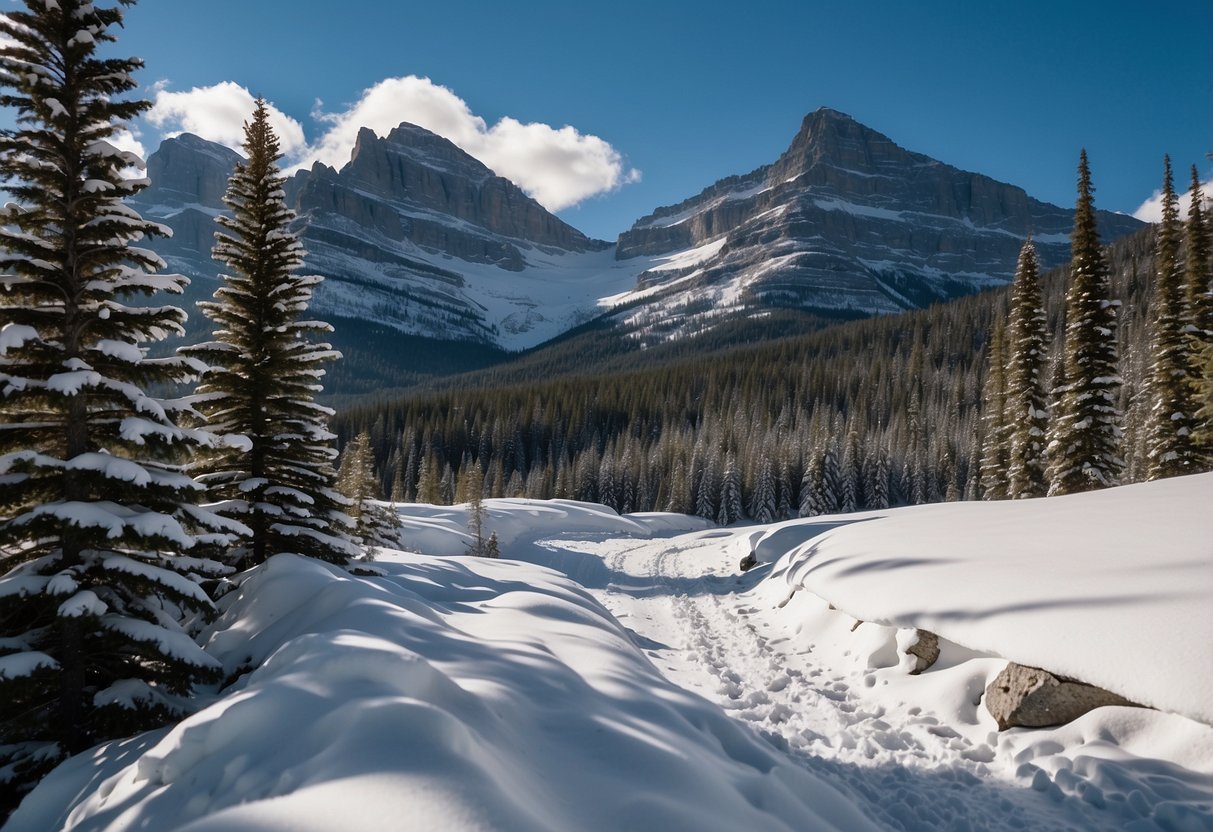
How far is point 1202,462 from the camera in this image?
22.0m

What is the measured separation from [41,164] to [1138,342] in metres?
113

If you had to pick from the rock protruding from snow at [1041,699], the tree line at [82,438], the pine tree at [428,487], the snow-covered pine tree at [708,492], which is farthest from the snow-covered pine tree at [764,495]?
the tree line at [82,438]

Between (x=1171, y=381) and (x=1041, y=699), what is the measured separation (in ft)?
84.1

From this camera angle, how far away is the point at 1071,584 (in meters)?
7.34

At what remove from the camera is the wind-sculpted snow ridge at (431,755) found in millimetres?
3467

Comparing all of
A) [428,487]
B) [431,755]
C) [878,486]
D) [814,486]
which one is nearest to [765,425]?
[878,486]

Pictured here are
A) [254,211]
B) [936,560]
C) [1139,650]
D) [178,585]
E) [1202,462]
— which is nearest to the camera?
[1139,650]

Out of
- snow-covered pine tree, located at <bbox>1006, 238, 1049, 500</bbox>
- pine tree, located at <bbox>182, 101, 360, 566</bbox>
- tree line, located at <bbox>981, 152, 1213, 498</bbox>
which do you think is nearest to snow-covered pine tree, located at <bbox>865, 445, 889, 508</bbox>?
tree line, located at <bbox>981, 152, 1213, 498</bbox>

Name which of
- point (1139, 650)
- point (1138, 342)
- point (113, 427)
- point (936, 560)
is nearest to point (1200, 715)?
point (1139, 650)

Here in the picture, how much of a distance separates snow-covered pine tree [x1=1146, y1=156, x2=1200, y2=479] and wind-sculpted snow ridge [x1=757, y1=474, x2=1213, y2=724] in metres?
15.3

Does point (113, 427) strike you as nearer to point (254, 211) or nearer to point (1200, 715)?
point (254, 211)

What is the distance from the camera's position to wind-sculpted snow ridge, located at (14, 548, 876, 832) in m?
3.47

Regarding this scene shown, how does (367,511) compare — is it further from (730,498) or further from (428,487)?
(730,498)

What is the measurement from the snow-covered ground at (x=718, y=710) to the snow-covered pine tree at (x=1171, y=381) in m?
15.7
